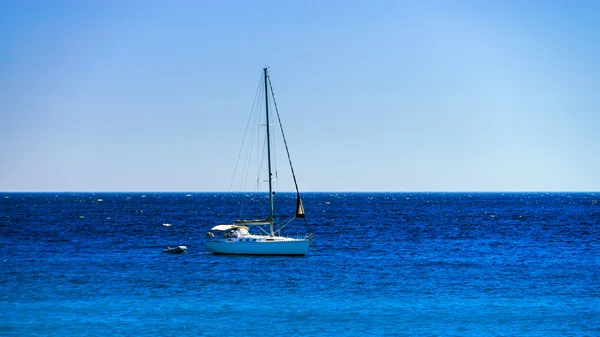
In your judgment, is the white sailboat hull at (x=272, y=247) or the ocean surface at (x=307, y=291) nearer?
the ocean surface at (x=307, y=291)

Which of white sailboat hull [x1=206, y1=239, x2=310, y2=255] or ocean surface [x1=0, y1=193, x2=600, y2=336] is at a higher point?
white sailboat hull [x1=206, y1=239, x2=310, y2=255]

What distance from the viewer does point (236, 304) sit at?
37781mm

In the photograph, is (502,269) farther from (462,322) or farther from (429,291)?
(462,322)

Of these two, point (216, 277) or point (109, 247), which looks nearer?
point (216, 277)

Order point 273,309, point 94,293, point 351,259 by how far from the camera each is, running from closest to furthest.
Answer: point 273,309, point 94,293, point 351,259

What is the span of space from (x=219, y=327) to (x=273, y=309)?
15.9 feet

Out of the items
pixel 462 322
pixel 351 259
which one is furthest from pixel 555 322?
pixel 351 259

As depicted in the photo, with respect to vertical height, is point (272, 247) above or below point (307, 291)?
above

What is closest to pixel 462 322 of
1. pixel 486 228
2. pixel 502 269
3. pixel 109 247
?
pixel 502 269

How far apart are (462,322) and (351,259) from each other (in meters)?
27.3

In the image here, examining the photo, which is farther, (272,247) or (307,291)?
(272,247)

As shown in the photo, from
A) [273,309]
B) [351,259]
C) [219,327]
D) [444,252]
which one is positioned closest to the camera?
[219,327]

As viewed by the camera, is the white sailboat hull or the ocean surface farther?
the white sailboat hull

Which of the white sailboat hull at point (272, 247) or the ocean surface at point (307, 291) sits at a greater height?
the white sailboat hull at point (272, 247)
